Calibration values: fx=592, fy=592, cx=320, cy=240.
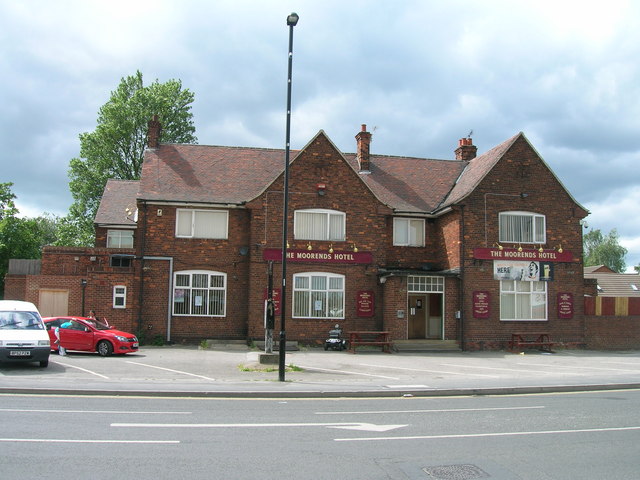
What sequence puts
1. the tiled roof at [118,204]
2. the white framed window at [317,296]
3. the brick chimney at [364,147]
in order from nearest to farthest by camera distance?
1. the white framed window at [317,296]
2. the brick chimney at [364,147]
3. the tiled roof at [118,204]

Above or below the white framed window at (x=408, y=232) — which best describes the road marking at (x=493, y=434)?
below

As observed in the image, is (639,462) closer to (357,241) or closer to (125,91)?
(357,241)

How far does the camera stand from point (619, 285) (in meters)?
38.5

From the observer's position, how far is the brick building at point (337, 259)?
25266 mm

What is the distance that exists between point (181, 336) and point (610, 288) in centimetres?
2777

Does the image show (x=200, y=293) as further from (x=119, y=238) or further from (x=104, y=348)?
(x=119, y=238)

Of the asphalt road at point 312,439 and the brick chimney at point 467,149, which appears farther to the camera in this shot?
the brick chimney at point 467,149

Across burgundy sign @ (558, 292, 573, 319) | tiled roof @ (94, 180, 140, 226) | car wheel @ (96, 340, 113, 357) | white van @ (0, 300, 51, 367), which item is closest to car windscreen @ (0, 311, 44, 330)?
white van @ (0, 300, 51, 367)

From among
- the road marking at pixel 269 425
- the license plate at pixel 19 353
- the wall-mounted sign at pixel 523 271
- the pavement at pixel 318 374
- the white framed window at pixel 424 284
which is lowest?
the pavement at pixel 318 374

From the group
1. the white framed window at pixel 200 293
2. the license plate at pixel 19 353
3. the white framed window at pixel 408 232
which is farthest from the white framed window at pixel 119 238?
the license plate at pixel 19 353

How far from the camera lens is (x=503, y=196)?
87.2ft

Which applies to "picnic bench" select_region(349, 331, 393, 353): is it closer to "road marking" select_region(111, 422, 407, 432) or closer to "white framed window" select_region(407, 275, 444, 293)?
"white framed window" select_region(407, 275, 444, 293)

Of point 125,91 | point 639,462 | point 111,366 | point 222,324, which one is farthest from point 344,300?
point 125,91

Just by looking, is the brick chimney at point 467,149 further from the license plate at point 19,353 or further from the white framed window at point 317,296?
the license plate at point 19,353
